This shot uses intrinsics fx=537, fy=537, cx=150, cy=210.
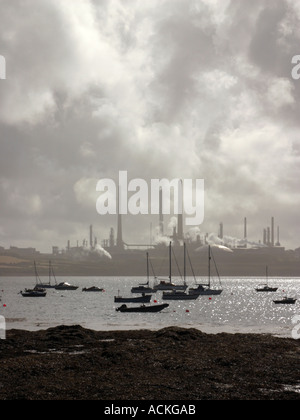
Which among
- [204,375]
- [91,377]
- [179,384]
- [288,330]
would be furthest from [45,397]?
[288,330]

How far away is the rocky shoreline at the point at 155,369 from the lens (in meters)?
33.3

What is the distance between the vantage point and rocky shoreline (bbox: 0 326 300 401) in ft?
109

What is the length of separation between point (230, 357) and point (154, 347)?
379 inches

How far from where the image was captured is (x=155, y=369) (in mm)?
41344

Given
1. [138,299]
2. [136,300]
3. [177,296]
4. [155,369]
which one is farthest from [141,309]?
[155,369]

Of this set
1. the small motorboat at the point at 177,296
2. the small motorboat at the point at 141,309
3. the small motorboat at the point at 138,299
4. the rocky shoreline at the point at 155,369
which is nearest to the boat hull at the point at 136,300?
the small motorboat at the point at 138,299

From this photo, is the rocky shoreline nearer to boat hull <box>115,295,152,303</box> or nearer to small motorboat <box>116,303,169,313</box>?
small motorboat <box>116,303,169,313</box>

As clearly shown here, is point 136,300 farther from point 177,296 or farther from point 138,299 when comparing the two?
point 177,296

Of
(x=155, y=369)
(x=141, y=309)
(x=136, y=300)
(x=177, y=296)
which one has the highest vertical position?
(x=155, y=369)

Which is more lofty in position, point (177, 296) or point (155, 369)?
point (155, 369)

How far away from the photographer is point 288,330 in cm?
8350

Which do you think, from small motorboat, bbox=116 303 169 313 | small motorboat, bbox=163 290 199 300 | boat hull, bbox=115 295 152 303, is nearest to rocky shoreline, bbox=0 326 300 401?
small motorboat, bbox=116 303 169 313

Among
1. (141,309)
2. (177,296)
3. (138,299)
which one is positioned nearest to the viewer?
(141,309)

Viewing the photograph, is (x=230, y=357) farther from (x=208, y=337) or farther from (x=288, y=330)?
(x=288, y=330)
